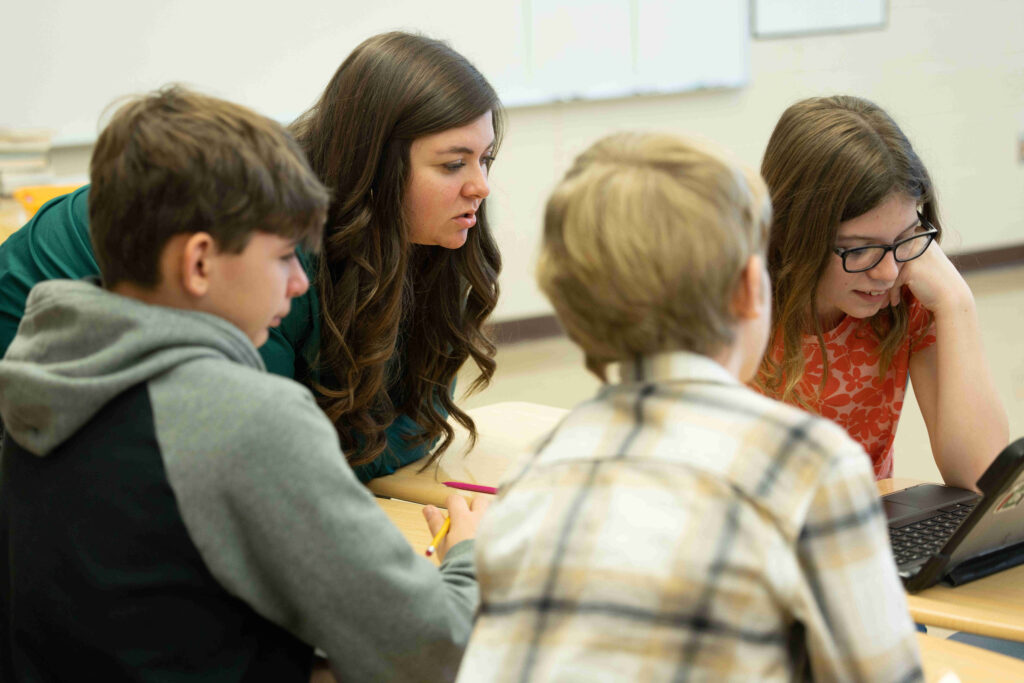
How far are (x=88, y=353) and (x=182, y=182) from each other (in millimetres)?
176

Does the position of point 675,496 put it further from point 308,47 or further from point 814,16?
point 814,16

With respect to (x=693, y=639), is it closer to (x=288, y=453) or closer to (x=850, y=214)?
(x=288, y=453)

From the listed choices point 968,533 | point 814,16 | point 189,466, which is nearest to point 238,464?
point 189,466

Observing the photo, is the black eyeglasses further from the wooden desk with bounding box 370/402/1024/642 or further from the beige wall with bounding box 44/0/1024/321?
the beige wall with bounding box 44/0/1024/321

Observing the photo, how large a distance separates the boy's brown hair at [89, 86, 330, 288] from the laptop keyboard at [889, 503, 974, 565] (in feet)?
2.63

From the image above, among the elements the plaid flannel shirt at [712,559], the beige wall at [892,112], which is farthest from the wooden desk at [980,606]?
the beige wall at [892,112]

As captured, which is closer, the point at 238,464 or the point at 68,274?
the point at 238,464

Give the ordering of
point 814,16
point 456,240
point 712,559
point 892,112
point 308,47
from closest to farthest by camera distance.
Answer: point 712,559 → point 456,240 → point 308,47 → point 814,16 → point 892,112

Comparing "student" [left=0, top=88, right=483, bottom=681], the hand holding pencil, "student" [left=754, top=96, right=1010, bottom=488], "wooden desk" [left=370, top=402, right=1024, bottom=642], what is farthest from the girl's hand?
"student" [left=0, top=88, right=483, bottom=681]

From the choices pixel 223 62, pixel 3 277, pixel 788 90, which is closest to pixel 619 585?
pixel 3 277

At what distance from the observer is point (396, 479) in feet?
5.43

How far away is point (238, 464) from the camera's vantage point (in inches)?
33.6

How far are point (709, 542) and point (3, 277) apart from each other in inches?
51.5

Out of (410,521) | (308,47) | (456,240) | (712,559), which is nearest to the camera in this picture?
(712,559)
